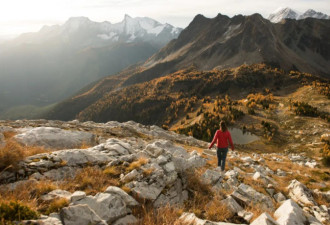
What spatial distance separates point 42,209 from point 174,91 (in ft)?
591

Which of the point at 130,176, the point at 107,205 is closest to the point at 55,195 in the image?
the point at 107,205

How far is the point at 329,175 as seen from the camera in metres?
17.9

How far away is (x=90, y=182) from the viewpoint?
24.0ft

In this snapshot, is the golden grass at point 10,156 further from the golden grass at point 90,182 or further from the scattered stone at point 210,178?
the scattered stone at point 210,178

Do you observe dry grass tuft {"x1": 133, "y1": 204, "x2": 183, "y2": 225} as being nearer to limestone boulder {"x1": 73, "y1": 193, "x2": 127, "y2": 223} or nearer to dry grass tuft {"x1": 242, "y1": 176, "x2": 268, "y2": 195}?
limestone boulder {"x1": 73, "y1": 193, "x2": 127, "y2": 223}

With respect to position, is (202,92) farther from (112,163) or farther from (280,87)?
(112,163)

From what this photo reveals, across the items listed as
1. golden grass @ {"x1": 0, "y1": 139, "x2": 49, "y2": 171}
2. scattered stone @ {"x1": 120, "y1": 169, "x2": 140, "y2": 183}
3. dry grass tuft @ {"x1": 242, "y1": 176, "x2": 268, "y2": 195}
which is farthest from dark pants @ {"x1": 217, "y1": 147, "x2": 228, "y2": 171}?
golden grass @ {"x1": 0, "y1": 139, "x2": 49, "y2": 171}

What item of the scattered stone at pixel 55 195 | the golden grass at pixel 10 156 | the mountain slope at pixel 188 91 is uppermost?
the golden grass at pixel 10 156

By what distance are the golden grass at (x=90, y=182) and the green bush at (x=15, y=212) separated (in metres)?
2.22

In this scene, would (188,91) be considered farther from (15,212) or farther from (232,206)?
(15,212)

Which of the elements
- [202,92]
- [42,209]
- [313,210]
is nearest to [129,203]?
[42,209]

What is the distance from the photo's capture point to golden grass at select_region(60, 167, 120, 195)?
702 cm

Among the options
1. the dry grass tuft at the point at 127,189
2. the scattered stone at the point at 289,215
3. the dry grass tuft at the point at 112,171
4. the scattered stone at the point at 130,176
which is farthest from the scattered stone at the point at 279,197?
the dry grass tuft at the point at 112,171

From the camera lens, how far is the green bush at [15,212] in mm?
4363
